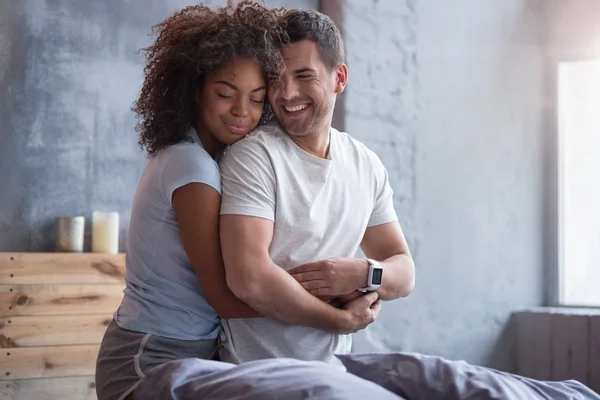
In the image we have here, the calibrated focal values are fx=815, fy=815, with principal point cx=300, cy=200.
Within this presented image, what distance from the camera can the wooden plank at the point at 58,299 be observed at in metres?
3.38

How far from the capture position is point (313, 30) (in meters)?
2.05

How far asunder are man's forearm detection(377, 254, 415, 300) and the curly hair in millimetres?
576

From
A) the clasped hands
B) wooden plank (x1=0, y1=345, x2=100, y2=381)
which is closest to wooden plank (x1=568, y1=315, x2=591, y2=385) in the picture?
wooden plank (x1=0, y1=345, x2=100, y2=381)

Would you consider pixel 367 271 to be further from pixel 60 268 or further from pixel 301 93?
pixel 60 268

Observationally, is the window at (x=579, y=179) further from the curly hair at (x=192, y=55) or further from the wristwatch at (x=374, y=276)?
the curly hair at (x=192, y=55)

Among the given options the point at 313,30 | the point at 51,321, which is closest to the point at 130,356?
the point at 313,30

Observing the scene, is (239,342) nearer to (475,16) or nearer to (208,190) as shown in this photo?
(208,190)

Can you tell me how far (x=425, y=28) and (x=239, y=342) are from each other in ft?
10.6

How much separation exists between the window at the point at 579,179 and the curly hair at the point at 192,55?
3.73 metres

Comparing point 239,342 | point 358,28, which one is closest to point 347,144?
point 239,342

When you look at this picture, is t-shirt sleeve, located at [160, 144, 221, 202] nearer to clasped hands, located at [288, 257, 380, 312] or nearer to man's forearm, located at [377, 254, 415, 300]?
clasped hands, located at [288, 257, 380, 312]

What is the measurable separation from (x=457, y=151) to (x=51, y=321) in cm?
260

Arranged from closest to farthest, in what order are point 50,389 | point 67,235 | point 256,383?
point 256,383, point 50,389, point 67,235

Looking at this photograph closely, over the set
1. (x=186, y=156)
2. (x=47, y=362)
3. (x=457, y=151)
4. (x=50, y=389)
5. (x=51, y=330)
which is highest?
(x=457, y=151)
